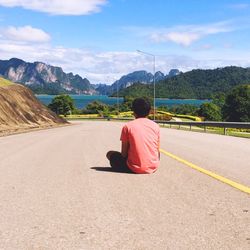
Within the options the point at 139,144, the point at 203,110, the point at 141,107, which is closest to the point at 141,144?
the point at 139,144

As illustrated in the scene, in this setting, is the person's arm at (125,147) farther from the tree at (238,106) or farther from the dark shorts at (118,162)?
the tree at (238,106)

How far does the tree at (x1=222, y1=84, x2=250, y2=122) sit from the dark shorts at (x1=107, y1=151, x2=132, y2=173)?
101m

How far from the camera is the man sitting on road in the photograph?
9.05 meters

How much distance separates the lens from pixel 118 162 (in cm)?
962

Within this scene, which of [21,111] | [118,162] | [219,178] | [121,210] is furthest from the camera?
[21,111]

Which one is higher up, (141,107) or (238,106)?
(141,107)

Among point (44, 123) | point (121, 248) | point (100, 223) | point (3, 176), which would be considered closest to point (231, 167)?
point (3, 176)

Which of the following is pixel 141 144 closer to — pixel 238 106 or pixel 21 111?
pixel 21 111

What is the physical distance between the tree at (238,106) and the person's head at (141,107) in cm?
10130

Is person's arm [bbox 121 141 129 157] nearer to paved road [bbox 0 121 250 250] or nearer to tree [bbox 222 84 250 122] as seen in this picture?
paved road [bbox 0 121 250 250]

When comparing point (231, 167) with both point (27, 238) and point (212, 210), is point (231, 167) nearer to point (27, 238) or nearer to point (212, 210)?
point (212, 210)

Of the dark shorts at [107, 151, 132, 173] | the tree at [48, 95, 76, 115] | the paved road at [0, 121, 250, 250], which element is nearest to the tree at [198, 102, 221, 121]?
the tree at [48, 95, 76, 115]

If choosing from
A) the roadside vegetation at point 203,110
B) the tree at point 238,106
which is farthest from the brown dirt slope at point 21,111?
the tree at point 238,106

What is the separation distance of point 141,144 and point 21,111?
150 ft
